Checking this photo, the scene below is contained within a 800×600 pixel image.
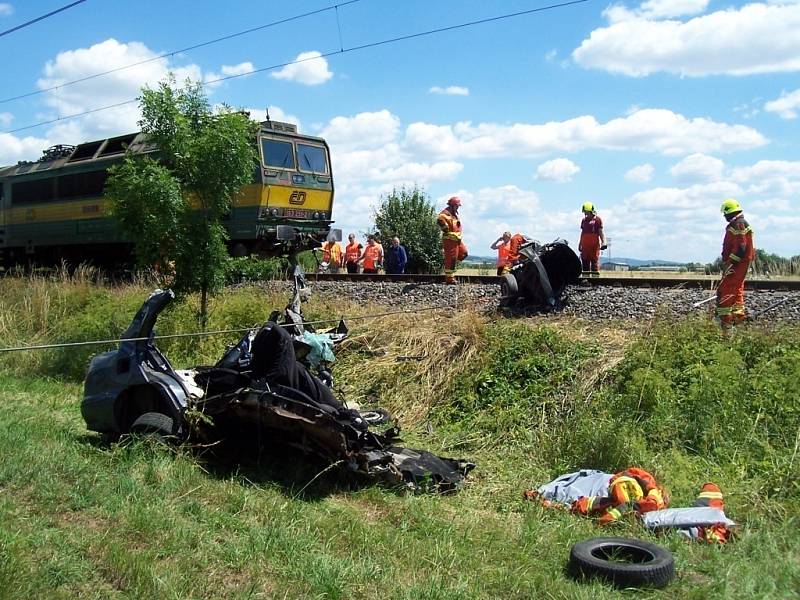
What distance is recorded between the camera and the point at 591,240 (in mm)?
15477

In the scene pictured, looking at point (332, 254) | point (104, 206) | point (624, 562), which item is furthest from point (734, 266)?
point (332, 254)

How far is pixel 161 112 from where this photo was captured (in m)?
11.1

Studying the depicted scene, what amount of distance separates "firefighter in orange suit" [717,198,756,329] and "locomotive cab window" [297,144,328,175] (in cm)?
1137

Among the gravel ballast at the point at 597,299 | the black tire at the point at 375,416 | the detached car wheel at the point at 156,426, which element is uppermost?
the gravel ballast at the point at 597,299

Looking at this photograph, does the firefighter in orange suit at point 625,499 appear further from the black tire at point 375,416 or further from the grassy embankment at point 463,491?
the black tire at point 375,416

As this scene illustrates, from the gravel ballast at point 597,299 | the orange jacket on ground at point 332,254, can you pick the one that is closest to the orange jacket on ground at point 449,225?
the gravel ballast at point 597,299

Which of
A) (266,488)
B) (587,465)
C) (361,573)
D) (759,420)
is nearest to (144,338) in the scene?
(266,488)

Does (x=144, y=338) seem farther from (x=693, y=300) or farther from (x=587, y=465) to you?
(x=693, y=300)

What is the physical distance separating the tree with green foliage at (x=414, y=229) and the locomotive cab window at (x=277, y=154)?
10.5 m

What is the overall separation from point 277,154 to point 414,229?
41.4 ft

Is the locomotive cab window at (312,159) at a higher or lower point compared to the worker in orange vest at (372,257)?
higher

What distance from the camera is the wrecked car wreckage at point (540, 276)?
11.1m

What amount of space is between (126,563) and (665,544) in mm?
3405

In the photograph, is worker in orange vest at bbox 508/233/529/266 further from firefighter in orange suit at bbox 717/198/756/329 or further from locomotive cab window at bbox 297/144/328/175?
locomotive cab window at bbox 297/144/328/175
